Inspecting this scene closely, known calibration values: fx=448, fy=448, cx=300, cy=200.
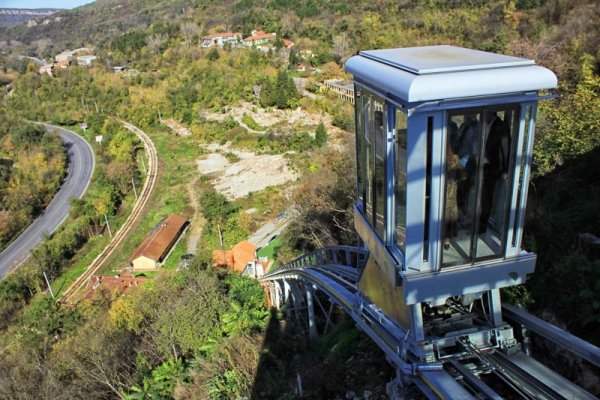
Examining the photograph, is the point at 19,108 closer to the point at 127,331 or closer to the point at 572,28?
the point at 127,331

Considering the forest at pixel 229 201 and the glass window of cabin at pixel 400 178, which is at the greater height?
the glass window of cabin at pixel 400 178

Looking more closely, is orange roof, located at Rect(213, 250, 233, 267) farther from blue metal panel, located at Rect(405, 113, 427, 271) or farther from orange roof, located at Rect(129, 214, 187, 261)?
blue metal panel, located at Rect(405, 113, 427, 271)

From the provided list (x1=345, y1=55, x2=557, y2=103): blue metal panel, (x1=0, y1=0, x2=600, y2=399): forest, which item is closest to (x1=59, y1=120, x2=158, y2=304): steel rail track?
(x1=0, y1=0, x2=600, y2=399): forest

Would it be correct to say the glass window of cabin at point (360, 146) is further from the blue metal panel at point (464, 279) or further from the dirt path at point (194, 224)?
the dirt path at point (194, 224)

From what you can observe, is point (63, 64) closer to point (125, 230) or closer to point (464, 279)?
point (125, 230)

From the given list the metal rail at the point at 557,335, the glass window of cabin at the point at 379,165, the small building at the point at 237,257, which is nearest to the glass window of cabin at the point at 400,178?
the glass window of cabin at the point at 379,165

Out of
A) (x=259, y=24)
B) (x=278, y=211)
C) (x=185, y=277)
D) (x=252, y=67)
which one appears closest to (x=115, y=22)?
(x=259, y=24)
